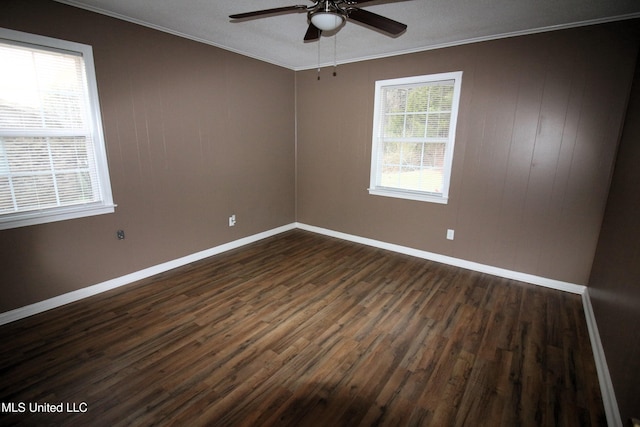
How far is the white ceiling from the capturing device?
2426mm

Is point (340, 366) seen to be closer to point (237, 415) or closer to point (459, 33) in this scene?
point (237, 415)

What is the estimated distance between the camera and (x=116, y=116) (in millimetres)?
2848

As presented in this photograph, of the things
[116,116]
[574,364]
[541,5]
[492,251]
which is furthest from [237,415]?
[541,5]

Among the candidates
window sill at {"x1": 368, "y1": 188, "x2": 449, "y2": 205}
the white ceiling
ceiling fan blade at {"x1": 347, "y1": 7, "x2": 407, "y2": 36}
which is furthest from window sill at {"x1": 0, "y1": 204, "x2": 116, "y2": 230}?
window sill at {"x1": 368, "y1": 188, "x2": 449, "y2": 205}

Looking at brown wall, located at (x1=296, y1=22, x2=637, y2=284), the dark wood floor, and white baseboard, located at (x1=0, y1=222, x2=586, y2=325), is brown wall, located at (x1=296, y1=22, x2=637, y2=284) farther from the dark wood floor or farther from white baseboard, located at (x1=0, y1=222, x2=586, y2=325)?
the dark wood floor

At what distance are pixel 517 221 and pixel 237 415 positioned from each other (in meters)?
3.24

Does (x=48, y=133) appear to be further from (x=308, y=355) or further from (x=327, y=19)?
(x=308, y=355)

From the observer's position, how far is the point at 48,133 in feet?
8.15

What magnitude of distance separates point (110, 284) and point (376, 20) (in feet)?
10.9

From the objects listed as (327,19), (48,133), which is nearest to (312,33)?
(327,19)

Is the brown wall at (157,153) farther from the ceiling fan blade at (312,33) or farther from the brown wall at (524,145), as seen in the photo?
the ceiling fan blade at (312,33)

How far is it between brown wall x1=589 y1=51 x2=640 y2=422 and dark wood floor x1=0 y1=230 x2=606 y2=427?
0.79 ft

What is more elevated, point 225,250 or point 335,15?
point 335,15

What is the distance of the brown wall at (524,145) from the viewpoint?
2.75 metres
